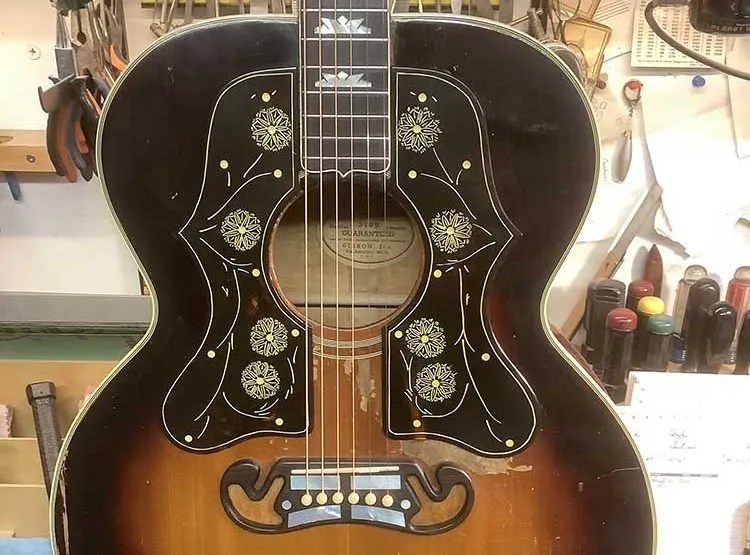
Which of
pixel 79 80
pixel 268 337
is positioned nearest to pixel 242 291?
pixel 268 337

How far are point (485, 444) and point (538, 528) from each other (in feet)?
0.34

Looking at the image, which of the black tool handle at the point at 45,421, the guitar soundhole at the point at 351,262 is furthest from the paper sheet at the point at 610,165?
the black tool handle at the point at 45,421

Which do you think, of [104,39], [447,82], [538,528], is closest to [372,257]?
[447,82]

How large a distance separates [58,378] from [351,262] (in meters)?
0.51

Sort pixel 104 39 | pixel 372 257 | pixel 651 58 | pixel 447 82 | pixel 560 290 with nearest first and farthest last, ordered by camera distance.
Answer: pixel 447 82
pixel 372 257
pixel 104 39
pixel 651 58
pixel 560 290

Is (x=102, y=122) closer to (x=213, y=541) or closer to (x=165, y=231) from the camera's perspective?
(x=165, y=231)

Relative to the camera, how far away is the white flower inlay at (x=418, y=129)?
74 centimetres

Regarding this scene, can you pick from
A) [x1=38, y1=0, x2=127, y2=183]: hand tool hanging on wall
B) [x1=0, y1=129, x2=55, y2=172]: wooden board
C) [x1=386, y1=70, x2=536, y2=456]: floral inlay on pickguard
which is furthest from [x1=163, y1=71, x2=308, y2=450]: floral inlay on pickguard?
[x1=0, y1=129, x2=55, y2=172]: wooden board

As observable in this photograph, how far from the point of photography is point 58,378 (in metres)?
1.11

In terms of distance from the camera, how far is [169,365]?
0.80 metres

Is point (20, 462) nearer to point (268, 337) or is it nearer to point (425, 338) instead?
point (268, 337)

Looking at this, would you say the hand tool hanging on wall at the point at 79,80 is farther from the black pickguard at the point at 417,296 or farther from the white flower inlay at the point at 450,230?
the white flower inlay at the point at 450,230

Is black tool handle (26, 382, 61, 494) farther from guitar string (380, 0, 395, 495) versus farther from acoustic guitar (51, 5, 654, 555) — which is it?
guitar string (380, 0, 395, 495)

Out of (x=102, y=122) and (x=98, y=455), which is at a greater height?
(x=102, y=122)
